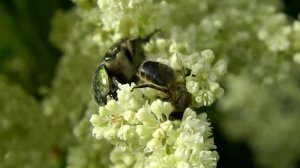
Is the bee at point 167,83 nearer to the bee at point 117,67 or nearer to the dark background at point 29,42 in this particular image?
the bee at point 117,67

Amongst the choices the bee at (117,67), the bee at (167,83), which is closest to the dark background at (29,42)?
the bee at (117,67)

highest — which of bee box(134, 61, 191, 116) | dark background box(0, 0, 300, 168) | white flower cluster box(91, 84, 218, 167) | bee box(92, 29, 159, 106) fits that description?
dark background box(0, 0, 300, 168)

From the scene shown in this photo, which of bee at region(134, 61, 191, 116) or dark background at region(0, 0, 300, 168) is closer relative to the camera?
bee at region(134, 61, 191, 116)

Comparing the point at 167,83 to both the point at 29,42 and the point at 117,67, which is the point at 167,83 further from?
the point at 29,42

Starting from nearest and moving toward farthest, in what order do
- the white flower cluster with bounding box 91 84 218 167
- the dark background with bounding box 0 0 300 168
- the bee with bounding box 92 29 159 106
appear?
the white flower cluster with bounding box 91 84 218 167 → the bee with bounding box 92 29 159 106 → the dark background with bounding box 0 0 300 168

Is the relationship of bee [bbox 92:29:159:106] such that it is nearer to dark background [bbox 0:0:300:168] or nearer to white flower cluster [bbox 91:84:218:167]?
white flower cluster [bbox 91:84:218:167]

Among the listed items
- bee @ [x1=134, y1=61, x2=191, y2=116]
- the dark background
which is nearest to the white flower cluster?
bee @ [x1=134, y1=61, x2=191, y2=116]

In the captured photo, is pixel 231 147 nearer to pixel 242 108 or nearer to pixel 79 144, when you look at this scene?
pixel 242 108
